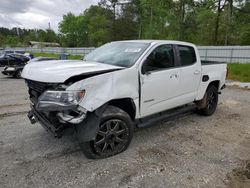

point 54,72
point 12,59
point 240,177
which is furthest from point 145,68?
point 12,59

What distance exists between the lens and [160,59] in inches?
161

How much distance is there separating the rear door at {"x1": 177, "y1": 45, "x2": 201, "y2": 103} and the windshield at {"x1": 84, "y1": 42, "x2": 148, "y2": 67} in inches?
39.6

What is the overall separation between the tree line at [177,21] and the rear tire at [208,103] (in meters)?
24.3

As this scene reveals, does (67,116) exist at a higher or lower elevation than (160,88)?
lower

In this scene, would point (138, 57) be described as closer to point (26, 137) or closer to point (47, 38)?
point (26, 137)

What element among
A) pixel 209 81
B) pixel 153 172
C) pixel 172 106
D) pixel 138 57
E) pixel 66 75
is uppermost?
pixel 138 57

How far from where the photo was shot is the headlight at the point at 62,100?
2.90 meters

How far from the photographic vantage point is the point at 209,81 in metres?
5.41

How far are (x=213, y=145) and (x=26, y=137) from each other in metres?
3.34

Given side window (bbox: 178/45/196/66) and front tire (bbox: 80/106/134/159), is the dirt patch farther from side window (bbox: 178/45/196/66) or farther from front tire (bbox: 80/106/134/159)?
side window (bbox: 178/45/196/66)

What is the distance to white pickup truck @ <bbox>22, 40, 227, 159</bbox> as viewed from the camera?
9.79 feet

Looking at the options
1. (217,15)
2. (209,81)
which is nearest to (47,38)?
(217,15)

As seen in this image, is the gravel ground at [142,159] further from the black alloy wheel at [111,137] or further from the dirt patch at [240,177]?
the black alloy wheel at [111,137]

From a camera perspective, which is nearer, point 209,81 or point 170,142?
point 170,142
